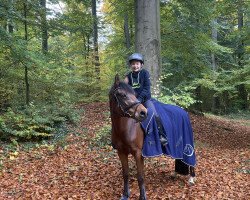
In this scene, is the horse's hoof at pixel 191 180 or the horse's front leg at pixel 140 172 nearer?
the horse's front leg at pixel 140 172

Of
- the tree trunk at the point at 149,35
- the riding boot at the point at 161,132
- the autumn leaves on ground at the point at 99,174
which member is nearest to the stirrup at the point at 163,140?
the riding boot at the point at 161,132

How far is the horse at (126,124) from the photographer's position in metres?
5.23

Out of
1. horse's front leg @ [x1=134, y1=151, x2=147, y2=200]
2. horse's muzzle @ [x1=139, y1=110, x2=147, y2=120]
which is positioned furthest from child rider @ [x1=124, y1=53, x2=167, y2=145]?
horse's muzzle @ [x1=139, y1=110, x2=147, y2=120]

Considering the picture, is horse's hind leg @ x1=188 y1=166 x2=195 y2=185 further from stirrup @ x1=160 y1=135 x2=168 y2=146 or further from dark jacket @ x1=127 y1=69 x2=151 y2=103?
dark jacket @ x1=127 y1=69 x2=151 y2=103

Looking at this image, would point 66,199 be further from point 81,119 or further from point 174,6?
point 174,6

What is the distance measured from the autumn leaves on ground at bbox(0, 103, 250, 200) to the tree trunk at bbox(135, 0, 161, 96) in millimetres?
2653

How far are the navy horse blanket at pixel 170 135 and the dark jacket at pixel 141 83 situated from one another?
1.13 feet

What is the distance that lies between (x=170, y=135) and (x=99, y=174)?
2206mm

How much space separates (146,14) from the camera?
31.9ft

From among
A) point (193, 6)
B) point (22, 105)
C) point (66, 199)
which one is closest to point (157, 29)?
point (193, 6)

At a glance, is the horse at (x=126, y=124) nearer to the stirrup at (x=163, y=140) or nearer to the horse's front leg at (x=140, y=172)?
the horse's front leg at (x=140, y=172)

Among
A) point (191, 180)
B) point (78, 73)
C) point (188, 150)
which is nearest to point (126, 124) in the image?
point (188, 150)

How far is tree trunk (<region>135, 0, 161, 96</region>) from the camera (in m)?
9.74

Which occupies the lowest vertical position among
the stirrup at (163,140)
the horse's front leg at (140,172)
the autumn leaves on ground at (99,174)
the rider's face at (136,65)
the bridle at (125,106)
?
the autumn leaves on ground at (99,174)
